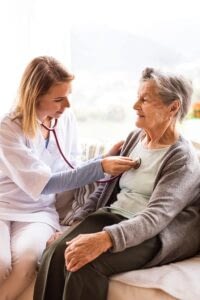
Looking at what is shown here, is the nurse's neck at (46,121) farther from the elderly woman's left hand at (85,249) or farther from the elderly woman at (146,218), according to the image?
the elderly woman's left hand at (85,249)

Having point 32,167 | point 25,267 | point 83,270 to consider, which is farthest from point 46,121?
point 83,270

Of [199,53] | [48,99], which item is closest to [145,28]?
[199,53]

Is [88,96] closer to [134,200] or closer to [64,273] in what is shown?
[134,200]

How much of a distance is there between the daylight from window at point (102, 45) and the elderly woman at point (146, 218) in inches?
30.0

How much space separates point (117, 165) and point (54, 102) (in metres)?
0.38

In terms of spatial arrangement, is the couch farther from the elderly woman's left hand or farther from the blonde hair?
the blonde hair

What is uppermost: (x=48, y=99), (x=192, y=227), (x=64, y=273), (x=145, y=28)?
(x=145, y=28)

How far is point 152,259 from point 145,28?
1.43 metres

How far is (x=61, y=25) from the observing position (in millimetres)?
2457

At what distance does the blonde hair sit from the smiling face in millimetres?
19

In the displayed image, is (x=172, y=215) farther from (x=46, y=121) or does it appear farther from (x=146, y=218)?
(x=46, y=121)

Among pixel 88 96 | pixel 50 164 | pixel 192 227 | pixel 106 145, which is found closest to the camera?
pixel 192 227

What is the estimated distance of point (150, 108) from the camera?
180 cm

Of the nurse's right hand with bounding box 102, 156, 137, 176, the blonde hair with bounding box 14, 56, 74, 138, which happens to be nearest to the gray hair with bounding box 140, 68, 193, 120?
the nurse's right hand with bounding box 102, 156, 137, 176
